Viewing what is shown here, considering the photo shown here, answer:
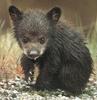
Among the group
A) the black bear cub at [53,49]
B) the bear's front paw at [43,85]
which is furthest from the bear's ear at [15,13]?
the bear's front paw at [43,85]

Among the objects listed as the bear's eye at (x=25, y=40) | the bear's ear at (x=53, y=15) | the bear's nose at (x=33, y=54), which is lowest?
the bear's nose at (x=33, y=54)

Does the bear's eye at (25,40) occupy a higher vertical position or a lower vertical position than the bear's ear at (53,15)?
lower

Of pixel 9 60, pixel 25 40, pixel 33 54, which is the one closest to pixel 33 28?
pixel 25 40

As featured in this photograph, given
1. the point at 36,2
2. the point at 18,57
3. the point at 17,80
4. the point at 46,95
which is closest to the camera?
the point at 46,95

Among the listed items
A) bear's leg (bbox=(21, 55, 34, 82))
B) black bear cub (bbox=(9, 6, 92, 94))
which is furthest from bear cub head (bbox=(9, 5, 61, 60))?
bear's leg (bbox=(21, 55, 34, 82))

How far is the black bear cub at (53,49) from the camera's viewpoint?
8.66m

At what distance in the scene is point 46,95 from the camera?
857cm

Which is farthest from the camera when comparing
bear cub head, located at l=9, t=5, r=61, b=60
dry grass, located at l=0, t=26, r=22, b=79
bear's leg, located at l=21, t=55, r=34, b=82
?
dry grass, located at l=0, t=26, r=22, b=79

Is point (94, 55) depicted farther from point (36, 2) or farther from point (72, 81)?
point (36, 2)

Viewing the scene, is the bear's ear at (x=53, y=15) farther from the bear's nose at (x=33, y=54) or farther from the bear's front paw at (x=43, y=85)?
the bear's front paw at (x=43, y=85)

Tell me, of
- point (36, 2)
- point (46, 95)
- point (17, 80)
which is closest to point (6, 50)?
point (17, 80)

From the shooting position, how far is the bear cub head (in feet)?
28.2

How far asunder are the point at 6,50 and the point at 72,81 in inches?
69.8

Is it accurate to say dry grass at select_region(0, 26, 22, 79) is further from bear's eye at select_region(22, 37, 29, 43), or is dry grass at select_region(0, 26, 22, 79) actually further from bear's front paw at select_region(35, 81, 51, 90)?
bear's front paw at select_region(35, 81, 51, 90)
